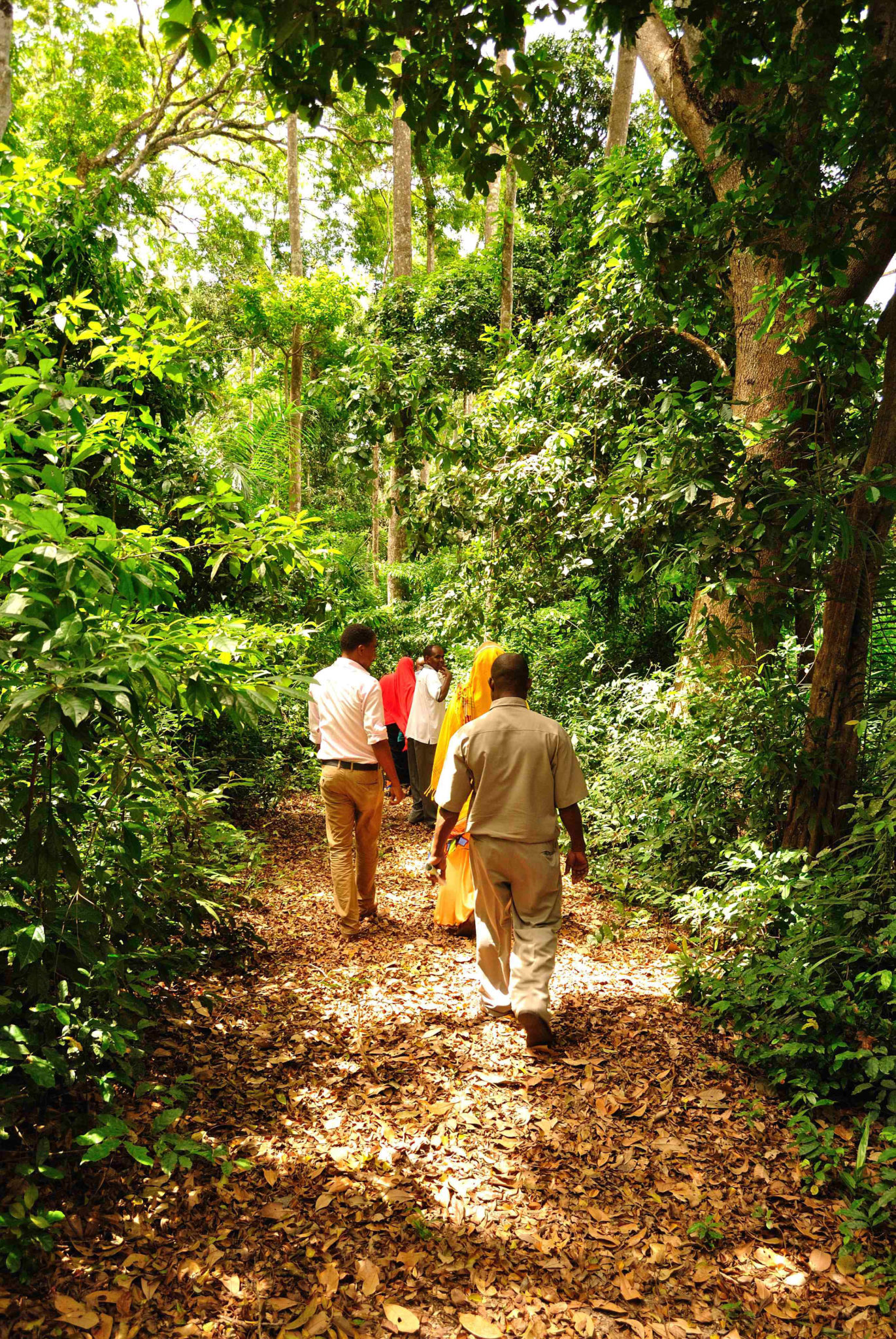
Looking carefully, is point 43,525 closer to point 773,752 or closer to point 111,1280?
point 111,1280

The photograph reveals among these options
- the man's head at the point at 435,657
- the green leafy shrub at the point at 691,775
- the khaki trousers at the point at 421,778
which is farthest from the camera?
the khaki trousers at the point at 421,778

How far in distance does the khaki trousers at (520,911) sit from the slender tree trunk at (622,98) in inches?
391

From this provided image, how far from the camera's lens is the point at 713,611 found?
621 cm

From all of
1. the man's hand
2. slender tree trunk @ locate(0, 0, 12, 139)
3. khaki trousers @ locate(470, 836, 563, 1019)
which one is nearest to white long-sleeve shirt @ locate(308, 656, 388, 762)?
khaki trousers @ locate(470, 836, 563, 1019)

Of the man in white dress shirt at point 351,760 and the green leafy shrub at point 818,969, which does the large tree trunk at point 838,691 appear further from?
the man in white dress shirt at point 351,760

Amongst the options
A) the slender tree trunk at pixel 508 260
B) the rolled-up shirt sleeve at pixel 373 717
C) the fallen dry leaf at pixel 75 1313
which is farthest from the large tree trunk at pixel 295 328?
the fallen dry leaf at pixel 75 1313

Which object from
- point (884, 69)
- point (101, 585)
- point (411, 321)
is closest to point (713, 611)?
point (884, 69)

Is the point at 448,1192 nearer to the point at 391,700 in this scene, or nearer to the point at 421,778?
the point at 421,778

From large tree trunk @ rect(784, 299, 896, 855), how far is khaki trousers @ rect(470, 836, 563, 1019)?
61.9 inches

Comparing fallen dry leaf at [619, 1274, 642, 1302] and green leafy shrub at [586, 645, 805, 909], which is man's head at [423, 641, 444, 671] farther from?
fallen dry leaf at [619, 1274, 642, 1302]

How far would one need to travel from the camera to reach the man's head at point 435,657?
8383mm

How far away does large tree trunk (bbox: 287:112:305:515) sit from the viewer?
1612 cm

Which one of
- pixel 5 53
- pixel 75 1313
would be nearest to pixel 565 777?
pixel 75 1313

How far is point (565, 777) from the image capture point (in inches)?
162
